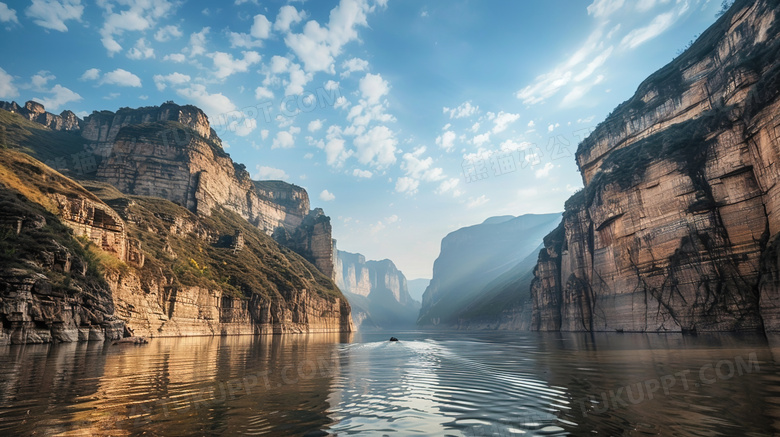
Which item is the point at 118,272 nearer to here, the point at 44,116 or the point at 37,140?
the point at 37,140

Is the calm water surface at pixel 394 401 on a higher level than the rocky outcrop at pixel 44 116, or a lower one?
lower

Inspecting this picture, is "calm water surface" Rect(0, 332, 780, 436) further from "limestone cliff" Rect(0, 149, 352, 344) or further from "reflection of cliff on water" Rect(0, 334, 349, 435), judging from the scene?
"limestone cliff" Rect(0, 149, 352, 344)

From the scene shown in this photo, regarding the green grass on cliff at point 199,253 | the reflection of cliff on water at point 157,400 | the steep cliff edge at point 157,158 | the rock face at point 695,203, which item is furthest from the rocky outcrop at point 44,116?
the rock face at point 695,203

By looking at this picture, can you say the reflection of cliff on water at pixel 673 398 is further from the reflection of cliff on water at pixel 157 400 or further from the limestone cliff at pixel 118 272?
the limestone cliff at pixel 118 272

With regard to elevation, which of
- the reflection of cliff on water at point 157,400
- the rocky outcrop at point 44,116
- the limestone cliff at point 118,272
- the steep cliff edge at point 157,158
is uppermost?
the rocky outcrop at point 44,116

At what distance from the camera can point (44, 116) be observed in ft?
524

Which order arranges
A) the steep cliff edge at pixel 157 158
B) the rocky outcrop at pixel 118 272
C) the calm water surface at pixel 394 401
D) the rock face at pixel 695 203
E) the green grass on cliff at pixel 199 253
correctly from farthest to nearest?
the steep cliff edge at pixel 157 158 → the green grass on cliff at pixel 199 253 → the rock face at pixel 695 203 → the rocky outcrop at pixel 118 272 → the calm water surface at pixel 394 401

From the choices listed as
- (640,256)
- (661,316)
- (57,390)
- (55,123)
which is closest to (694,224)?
(640,256)

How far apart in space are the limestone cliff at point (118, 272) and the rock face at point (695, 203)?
73.9 meters

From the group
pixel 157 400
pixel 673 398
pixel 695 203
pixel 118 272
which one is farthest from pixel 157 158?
pixel 673 398

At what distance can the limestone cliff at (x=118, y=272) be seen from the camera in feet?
110

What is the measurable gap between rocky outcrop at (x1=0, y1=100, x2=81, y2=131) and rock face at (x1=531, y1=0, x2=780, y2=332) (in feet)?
690

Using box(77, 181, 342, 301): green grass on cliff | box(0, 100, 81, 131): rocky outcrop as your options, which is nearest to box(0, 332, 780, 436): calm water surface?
box(77, 181, 342, 301): green grass on cliff

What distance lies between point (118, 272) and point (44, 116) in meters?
166
